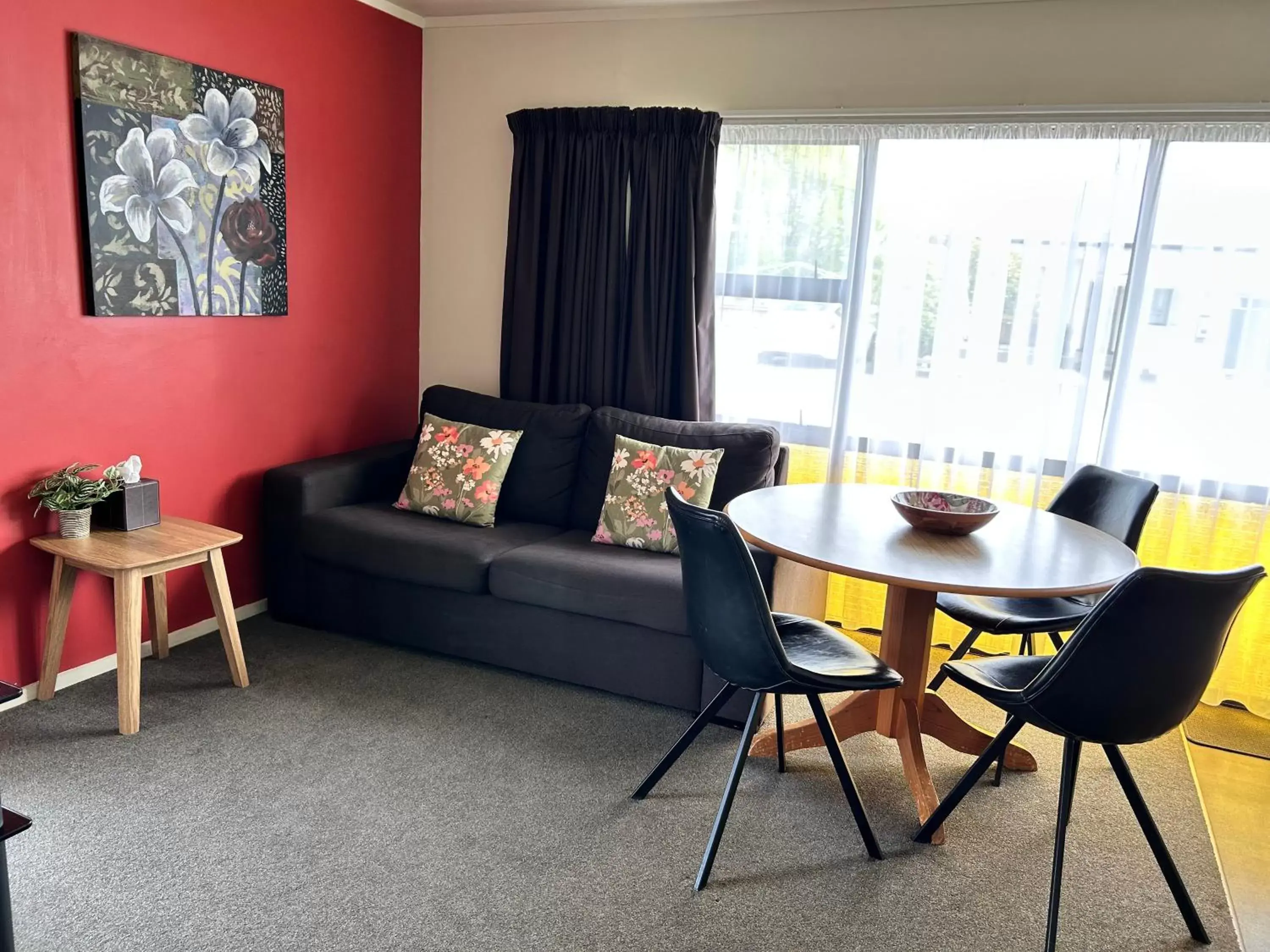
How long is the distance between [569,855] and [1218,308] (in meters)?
2.77

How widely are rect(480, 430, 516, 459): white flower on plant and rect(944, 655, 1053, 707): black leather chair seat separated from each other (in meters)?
1.90

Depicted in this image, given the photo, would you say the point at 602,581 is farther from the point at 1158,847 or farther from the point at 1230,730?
the point at 1230,730

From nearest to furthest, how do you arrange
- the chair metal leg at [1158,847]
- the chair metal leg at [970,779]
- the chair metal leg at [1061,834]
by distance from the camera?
the chair metal leg at [1061,834] → the chair metal leg at [1158,847] → the chair metal leg at [970,779]

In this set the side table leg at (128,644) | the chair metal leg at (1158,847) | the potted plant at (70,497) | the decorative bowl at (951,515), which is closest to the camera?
the chair metal leg at (1158,847)

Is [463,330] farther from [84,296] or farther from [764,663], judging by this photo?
[764,663]

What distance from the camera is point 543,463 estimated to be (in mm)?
3824

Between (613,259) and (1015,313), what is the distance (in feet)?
5.11

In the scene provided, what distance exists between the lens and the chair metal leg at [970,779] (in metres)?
2.29

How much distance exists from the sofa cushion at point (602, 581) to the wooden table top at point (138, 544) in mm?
894

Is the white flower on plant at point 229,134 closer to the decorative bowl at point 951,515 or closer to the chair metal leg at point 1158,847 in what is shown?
the decorative bowl at point 951,515

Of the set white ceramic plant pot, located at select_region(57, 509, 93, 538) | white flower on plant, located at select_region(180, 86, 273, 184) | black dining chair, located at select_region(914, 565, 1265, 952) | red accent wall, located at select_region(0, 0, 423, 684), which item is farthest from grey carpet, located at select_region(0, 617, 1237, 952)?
white flower on plant, located at select_region(180, 86, 273, 184)

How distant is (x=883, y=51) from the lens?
3545 millimetres

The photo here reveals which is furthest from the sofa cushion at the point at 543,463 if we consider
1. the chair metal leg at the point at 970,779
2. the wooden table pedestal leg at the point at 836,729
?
the chair metal leg at the point at 970,779

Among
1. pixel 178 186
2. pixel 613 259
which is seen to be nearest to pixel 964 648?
pixel 613 259
